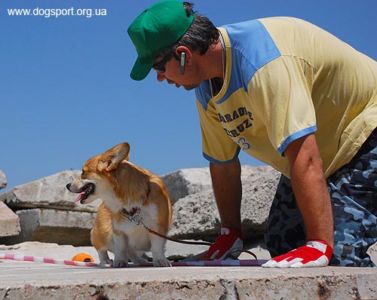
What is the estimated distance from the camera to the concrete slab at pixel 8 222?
9.98 m

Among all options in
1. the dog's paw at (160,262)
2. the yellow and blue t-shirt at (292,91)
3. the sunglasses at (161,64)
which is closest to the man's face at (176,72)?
the sunglasses at (161,64)

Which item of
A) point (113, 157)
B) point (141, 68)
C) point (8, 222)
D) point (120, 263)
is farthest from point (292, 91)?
point (8, 222)

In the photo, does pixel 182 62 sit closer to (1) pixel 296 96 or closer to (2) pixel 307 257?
(1) pixel 296 96

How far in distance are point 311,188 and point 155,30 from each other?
3.77 ft

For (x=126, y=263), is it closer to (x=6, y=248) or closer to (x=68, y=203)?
(x=6, y=248)

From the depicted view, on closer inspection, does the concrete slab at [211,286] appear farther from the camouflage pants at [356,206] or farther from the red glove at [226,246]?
the red glove at [226,246]

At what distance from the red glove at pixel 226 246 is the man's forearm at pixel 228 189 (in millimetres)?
53

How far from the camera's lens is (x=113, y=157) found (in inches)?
194

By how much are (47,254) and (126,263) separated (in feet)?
13.3

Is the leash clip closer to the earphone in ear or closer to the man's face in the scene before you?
the man's face

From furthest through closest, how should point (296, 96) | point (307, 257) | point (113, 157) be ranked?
1. point (113, 157)
2. point (296, 96)
3. point (307, 257)

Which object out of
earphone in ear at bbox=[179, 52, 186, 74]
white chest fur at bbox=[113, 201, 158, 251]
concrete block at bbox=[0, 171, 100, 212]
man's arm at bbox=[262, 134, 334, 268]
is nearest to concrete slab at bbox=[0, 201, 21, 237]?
concrete block at bbox=[0, 171, 100, 212]

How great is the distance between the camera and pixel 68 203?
10656 millimetres

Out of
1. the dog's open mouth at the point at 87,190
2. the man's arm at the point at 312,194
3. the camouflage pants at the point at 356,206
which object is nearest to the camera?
the man's arm at the point at 312,194
